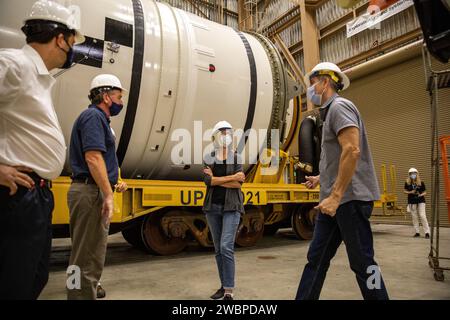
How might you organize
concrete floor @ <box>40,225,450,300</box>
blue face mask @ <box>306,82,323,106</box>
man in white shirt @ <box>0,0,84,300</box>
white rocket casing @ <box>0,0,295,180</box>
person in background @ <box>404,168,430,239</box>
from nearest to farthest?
man in white shirt @ <box>0,0,84,300</box>, blue face mask @ <box>306,82,323,106</box>, concrete floor @ <box>40,225,450,300</box>, white rocket casing @ <box>0,0,295,180</box>, person in background @ <box>404,168,430,239</box>

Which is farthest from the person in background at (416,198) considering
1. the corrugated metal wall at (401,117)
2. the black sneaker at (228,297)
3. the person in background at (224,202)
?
the black sneaker at (228,297)

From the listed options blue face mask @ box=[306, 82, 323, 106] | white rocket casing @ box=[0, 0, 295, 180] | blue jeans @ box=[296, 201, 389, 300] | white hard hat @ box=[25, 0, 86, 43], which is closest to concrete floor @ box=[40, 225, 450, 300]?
blue jeans @ box=[296, 201, 389, 300]

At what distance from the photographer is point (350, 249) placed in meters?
1.95

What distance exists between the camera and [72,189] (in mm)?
2178

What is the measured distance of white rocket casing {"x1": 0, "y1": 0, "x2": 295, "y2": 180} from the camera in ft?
12.4

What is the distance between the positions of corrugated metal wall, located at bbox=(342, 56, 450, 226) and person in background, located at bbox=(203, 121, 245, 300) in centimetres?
790

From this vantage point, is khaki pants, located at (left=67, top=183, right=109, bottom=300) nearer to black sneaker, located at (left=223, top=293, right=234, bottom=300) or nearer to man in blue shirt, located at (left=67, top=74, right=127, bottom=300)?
man in blue shirt, located at (left=67, top=74, right=127, bottom=300)

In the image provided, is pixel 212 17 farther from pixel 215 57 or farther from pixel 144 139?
pixel 144 139

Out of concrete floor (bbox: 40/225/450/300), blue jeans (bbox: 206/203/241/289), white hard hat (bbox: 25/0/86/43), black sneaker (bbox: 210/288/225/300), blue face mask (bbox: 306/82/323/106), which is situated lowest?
concrete floor (bbox: 40/225/450/300)

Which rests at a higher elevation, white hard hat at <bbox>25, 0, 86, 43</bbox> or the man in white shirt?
white hard hat at <bbox>25, 0, 86, 43</bbox>

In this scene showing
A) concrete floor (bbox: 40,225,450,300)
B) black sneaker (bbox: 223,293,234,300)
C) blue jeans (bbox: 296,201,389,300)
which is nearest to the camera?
blue jeans (bbox: 296,201,389,300)

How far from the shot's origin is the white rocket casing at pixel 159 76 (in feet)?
12.4

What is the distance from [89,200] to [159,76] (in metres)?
2.54

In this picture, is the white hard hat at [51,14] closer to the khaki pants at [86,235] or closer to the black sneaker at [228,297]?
the khaki pants at [86,235]
